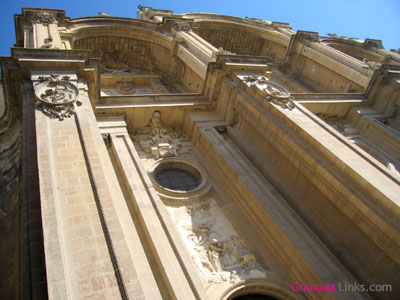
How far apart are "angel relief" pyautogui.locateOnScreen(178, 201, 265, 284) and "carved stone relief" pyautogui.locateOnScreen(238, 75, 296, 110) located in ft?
16.8

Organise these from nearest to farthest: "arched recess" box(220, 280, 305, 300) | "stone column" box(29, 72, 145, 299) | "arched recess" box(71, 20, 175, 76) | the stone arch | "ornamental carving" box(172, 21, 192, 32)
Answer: "stone column" box(29, 72, 145, 299), "arched recess" box(220, 280, 305, 300), "arched recess" box(71, 20, 175, 76), "ornamental carving" box(172, 21, 192, 32), the stone arch

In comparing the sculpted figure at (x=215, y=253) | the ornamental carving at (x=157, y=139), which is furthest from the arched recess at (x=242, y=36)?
the sculpted figure at (x=215, y=253)

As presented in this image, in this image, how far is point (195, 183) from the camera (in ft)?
45.5

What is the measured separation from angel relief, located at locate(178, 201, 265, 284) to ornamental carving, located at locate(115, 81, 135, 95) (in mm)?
10749

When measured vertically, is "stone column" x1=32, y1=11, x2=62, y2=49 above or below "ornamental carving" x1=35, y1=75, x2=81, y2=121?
above

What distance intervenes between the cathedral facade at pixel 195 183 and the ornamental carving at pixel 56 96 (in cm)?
5

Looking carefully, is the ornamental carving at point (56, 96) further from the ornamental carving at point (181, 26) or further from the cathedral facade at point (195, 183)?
the ornamental carving at point (181, 26)

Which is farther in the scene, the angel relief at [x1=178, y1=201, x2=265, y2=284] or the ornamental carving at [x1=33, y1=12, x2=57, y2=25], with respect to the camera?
the ornamental carving at [x1=33, y1=12, x2=57, y2=25]

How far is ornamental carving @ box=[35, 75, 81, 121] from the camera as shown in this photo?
10398 mm

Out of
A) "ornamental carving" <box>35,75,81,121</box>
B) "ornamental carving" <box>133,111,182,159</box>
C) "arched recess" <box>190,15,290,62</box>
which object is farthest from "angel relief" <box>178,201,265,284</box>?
"arched recess" <box>190,15,290,62</box>

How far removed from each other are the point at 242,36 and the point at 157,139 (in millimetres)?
17836

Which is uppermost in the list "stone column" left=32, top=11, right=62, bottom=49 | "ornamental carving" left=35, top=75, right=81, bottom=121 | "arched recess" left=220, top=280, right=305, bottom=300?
"stone column" left=32, top=11, right=62, bottom=49

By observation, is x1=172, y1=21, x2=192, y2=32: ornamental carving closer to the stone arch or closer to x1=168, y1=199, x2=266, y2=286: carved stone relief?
the stone arch

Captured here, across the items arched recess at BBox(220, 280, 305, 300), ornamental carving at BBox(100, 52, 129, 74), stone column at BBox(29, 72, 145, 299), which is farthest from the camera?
ornamental carving at BBox(100, 52, 129, 74)
